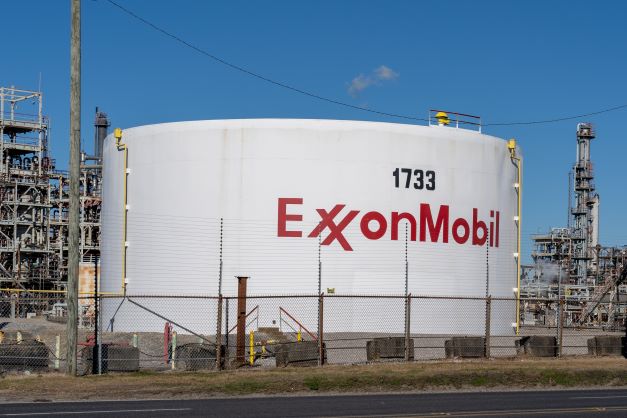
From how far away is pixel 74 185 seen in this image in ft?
80.0

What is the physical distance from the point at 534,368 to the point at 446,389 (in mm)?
4730

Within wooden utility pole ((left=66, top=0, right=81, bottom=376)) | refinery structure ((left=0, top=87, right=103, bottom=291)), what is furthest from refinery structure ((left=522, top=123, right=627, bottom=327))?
wooden utility pole ((left=66, top=0, right=81, bottom=376))

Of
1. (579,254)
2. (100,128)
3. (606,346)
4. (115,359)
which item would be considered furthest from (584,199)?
(115,359)

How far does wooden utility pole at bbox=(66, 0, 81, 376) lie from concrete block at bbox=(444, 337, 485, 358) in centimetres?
1192

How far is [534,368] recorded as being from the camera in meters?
27.0

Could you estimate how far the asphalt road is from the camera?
56.0 feet

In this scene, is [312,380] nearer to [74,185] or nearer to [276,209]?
[74,185]

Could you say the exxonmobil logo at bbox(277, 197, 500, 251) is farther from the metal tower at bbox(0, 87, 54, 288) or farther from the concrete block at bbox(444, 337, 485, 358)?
the metal tower at bbox(0, 87, 54, 288)

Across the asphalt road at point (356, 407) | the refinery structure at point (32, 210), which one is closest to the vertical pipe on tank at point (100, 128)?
the refinery structure at point (32, 210)

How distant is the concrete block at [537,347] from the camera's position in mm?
32406

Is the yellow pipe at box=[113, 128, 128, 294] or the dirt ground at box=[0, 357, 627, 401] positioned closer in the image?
the dirt ground at box=[0, 357, 627, 401]

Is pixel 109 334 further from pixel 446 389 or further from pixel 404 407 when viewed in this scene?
pixel 404 407

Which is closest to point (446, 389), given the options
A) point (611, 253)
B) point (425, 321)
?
point (425, 321)

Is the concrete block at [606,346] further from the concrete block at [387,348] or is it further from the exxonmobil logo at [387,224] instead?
the concrete block at [387,348]
